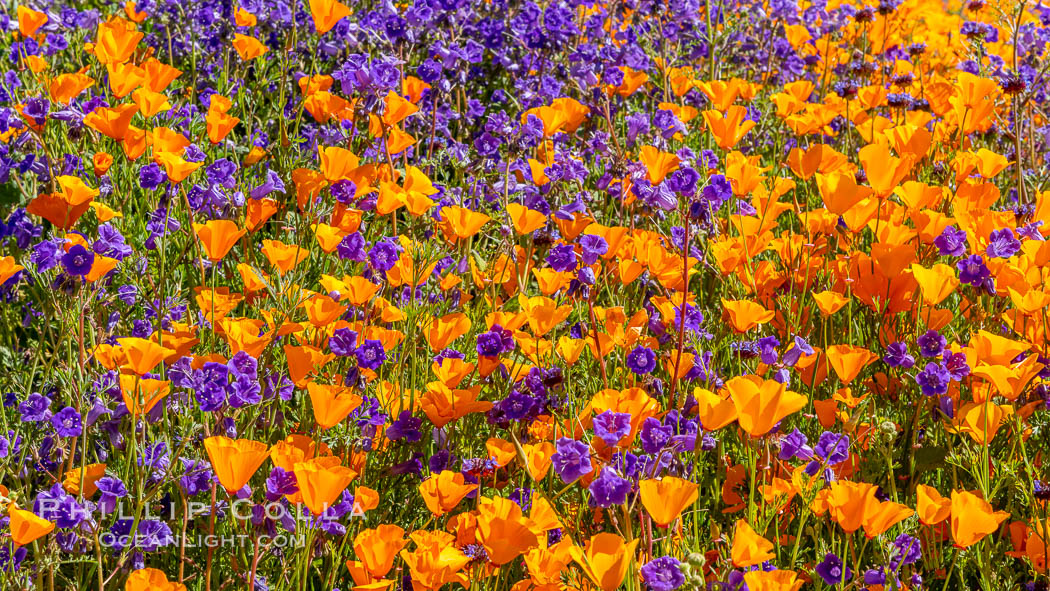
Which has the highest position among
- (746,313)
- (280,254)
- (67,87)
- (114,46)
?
(114,46)

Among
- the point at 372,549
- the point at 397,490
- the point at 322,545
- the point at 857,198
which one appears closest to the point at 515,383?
the point at 397,490

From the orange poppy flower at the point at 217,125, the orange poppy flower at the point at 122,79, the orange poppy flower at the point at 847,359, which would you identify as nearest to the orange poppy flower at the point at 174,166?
the orange poppy flower at the point at 217,125

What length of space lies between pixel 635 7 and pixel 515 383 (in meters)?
2.84

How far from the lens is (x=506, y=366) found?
226 cm

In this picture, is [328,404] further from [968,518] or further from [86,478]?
[968,518]

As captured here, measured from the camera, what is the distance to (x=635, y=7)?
459 centimetres

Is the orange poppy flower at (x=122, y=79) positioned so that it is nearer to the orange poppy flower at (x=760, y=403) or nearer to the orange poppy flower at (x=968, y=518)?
the orange poppy flower at (x=760, y=403)

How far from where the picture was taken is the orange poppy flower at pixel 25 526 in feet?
4.79

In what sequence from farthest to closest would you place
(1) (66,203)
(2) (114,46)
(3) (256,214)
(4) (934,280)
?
1. (2) (114,46)
2. (3) (256,214)
3. (1) (66,203)
4. (4) (934,280)

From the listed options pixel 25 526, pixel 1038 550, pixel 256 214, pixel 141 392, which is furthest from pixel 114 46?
pixel 1038 550

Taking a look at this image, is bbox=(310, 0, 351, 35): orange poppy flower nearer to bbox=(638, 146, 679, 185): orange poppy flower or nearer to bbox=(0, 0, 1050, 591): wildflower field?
bbox=(0, 0, 1050, 591): wildflower field

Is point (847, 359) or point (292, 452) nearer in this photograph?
Answer: point (292, 452)

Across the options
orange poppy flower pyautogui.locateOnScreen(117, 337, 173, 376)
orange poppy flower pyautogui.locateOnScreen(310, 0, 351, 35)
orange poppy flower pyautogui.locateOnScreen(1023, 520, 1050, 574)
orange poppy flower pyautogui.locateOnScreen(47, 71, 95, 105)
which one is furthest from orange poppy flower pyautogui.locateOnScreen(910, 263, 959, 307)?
orange poppy flower pyautogui.locateOnScreen(47, 71, 95, 105)

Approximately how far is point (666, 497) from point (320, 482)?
1.73 ft
